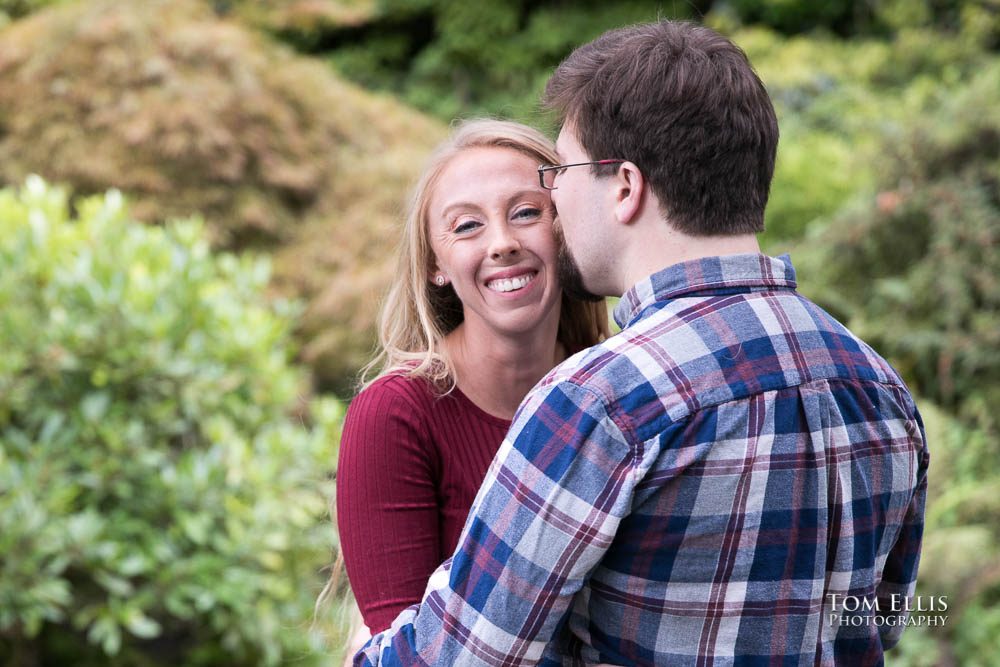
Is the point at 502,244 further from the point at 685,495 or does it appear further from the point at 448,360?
the point at 685,495

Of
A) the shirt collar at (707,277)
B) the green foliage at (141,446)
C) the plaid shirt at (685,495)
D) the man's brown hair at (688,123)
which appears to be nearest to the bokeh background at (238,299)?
the green foliage at (141,446)

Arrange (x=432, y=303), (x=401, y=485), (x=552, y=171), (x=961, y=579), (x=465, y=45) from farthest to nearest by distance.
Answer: (x=465, y=45) < (x=961, y=579) < (x=432, y=303) < (x=401, y=485) < (x=552, y=171)

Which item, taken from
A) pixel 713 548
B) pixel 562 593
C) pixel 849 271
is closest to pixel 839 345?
pixel 713 548

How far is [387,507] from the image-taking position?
161 cm

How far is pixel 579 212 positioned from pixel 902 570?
722 millimetres

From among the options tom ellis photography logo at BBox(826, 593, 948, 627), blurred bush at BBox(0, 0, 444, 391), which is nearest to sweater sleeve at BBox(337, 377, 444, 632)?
tom ellis photography logo at BBox(826, 593, 948, 627)

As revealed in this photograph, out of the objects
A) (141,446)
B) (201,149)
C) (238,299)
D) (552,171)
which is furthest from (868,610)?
(201,149)

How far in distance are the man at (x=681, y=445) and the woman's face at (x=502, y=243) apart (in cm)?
32

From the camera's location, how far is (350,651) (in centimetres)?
176

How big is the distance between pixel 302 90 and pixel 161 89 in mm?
936

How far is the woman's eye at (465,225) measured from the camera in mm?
1750

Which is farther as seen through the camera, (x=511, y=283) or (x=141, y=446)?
(x=141, y=446)

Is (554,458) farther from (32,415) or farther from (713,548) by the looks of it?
(32,415)

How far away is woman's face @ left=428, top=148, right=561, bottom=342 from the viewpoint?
171 centimetres
